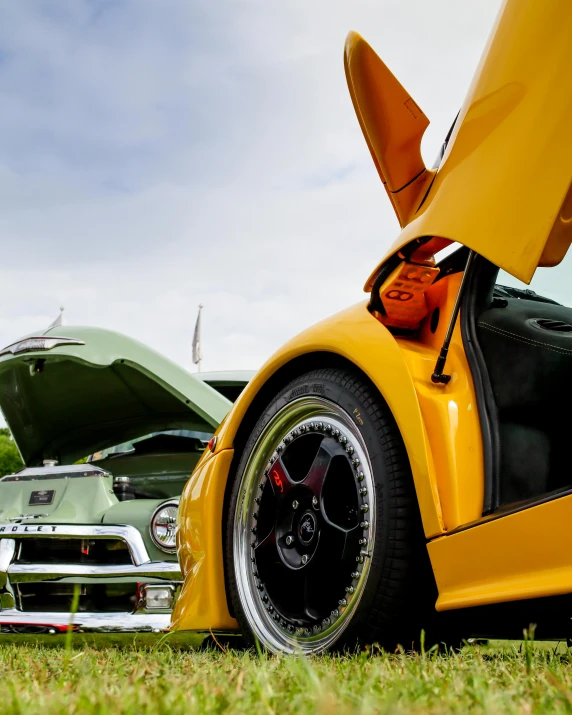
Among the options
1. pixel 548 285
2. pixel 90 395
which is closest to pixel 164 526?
pixel 90 395

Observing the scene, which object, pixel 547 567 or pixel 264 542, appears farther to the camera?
pixel 264 542

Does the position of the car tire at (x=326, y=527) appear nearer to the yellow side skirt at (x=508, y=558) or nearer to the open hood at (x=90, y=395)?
the yellow side skirt at (x=508, y=558)

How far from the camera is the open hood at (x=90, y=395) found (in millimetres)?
4137

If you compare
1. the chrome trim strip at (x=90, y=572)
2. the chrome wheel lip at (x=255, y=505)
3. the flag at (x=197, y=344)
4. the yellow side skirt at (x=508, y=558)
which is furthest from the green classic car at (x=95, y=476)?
the flag at (x=197, y=344)

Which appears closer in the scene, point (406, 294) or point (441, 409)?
point (441, 409)

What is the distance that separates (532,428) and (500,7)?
1.03 meters

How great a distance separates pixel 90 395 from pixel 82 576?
1.29 meters

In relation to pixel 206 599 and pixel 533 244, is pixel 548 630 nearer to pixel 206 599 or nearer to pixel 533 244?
pixel 533 244

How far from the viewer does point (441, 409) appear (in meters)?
1.81

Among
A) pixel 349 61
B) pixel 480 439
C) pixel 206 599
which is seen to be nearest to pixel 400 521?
pixel 480 439

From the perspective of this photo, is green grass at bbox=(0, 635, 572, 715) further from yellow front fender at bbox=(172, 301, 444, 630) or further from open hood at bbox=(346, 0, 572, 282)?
open hood at bbox=(346, 0, 572, 282)

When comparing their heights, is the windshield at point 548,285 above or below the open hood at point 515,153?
below

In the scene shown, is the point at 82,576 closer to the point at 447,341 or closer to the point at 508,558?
the point at 447,341

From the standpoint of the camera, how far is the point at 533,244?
166 cm
